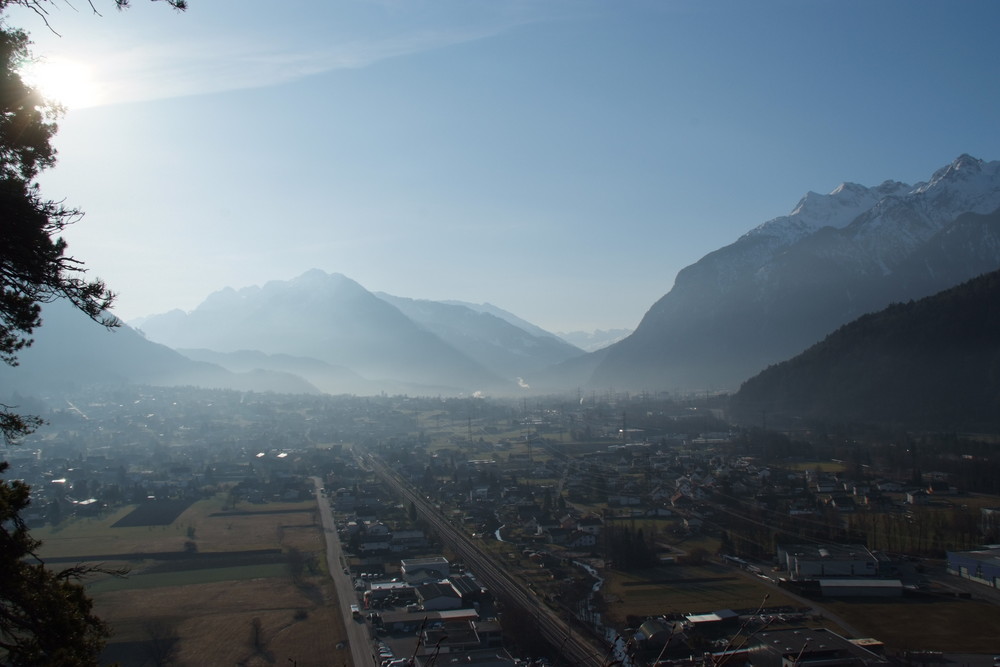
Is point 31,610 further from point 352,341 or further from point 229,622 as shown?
point 352,341

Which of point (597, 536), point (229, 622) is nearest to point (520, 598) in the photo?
point (229, 622)

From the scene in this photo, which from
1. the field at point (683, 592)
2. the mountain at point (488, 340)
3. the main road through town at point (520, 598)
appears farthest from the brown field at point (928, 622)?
the mountain at point (488, 340)

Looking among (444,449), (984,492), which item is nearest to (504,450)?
(444,449)

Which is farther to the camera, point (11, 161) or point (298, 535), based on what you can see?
point (298, 535)

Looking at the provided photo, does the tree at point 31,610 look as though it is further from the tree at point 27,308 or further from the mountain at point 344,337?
the mountain at point 344,337

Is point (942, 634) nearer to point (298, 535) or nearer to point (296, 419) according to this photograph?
point (298, 535)

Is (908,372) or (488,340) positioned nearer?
(908,372)
